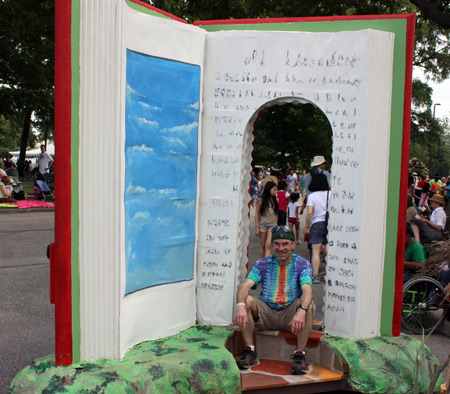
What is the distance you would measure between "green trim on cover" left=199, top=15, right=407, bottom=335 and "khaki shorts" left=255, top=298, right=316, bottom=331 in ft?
2.75

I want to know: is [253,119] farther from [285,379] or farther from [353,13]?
[353,13]

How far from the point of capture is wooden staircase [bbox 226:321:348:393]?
477 cm

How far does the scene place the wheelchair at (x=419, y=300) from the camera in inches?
277

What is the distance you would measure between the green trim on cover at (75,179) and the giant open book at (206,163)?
15mm

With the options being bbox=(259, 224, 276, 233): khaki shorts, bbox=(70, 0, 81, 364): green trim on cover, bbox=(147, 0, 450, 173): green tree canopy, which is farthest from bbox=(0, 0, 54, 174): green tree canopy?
bbox=(70, 0, 81, 364): green trim on cover

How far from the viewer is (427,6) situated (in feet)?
32.0

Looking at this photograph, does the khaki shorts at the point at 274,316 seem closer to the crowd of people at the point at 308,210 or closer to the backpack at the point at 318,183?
the crowd of people at the point at 308,210

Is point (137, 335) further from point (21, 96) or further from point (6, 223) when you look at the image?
point (21, 96)

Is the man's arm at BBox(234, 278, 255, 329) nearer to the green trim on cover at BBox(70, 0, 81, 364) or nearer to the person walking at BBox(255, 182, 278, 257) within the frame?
the green trim on cover at BBox(70, 0, 81, 364)

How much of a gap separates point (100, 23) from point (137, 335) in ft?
8.14

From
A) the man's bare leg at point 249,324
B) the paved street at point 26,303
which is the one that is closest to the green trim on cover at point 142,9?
the man's bare leg at point 249,324

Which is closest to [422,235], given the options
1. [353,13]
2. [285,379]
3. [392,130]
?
[392,130]

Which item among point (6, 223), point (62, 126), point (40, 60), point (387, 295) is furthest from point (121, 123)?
point (40, 60)

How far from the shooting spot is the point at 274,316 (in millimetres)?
5305
